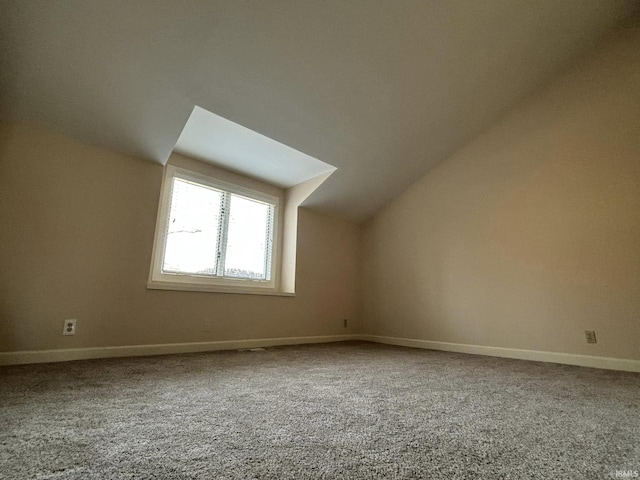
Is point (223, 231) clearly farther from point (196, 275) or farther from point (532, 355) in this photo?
point (532, 355)

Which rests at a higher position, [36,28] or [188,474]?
[36,28]

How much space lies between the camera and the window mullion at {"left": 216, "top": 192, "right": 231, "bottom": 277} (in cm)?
349

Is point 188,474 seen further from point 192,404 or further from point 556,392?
point 556,392

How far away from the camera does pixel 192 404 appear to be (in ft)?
4.29

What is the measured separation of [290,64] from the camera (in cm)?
232

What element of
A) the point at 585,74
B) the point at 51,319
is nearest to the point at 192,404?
the point at 51,319

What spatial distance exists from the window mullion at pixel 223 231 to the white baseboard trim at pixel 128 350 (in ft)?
2.68

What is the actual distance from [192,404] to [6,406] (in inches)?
29.2

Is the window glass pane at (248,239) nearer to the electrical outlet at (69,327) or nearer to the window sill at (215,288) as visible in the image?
the window sill at (215,288)

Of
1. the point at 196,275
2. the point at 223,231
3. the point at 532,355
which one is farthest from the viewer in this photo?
the point at 223,231

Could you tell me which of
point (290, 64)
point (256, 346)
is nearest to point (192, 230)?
point (256, 346)

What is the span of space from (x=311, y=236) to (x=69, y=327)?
2.66 metres

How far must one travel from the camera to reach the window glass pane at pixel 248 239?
3.64m

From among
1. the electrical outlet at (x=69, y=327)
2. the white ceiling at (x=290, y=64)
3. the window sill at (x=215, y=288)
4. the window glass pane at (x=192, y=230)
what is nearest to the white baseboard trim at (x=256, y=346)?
the electrical outlet at (x=69, y=327)
